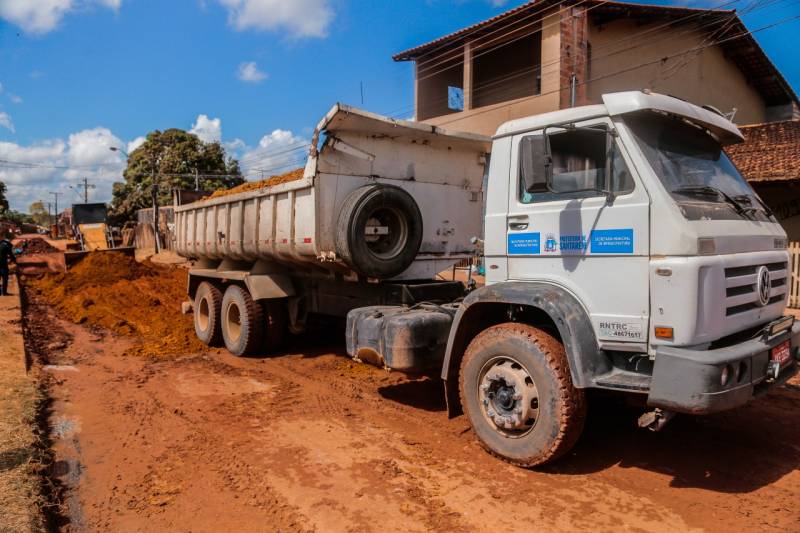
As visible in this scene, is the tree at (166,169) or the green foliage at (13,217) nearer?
the tree at (166,169)

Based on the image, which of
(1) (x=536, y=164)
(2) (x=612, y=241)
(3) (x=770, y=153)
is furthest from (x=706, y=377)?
(3) (x=770, y=153)

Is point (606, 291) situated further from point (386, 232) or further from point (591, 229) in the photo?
point (386, 232)

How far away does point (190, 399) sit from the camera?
20.1 feet

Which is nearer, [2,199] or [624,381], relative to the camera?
[624,381]

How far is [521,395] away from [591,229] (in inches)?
49.4

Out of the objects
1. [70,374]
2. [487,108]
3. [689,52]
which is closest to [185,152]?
[487,108]

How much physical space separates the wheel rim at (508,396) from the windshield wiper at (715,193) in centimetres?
162

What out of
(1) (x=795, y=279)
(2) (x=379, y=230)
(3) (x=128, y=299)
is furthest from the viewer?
(3) (x=128, y=299)

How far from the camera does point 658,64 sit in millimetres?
18250

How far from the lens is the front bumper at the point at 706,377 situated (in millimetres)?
3178

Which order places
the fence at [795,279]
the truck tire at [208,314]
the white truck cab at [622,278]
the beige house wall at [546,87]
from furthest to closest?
the beige house wall at [546,87] < the fence at [795,279] < the truck tire at [208,314] < the white truck cab at [622,278]

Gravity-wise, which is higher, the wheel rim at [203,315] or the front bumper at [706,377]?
the front bumper at [706,377]

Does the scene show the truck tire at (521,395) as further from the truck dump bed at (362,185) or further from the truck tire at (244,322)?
the truck tire at (244,322)

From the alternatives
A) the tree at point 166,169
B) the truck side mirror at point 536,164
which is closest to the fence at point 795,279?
the truck side mirror at point 536,164
